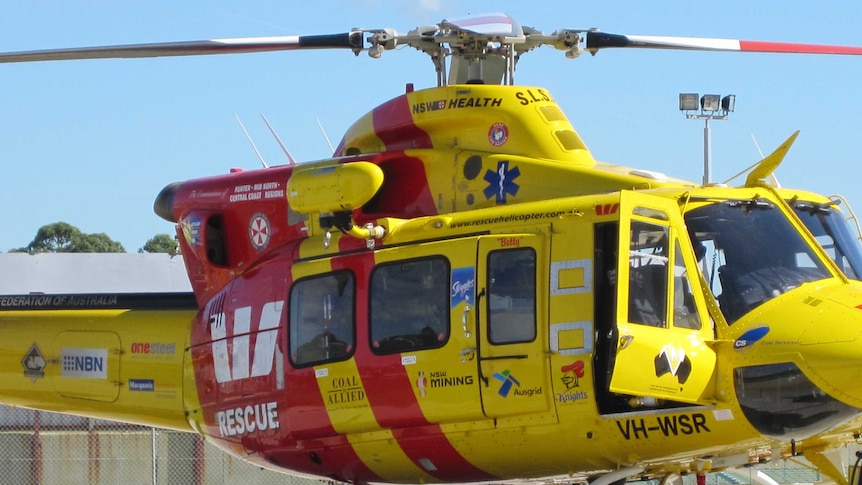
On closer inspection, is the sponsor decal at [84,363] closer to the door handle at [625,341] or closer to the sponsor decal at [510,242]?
the sponsor decal at [510,242]

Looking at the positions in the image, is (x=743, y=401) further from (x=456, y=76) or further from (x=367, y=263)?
(x=456, y=76)

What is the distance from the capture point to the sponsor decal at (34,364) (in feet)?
38.4

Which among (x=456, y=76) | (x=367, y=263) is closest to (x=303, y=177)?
(x=367, y=263)

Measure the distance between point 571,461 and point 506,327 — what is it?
106 centimetres

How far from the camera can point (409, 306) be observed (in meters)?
9.18

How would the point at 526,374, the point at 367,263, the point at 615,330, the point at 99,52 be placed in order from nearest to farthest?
the point at 615,330 < the point at 526,374 < the point at 367,263 < the point at 99,52

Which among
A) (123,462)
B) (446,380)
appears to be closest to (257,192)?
(446,380)

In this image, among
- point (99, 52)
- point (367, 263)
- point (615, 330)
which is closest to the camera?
point (615, 330)

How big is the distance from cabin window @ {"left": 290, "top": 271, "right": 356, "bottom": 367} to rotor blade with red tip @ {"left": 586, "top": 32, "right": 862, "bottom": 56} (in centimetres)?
286

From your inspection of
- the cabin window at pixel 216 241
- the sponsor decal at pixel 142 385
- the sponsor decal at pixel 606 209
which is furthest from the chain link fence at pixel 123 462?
the sponsor decal at pixel 606 209

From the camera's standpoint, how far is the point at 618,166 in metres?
9.67

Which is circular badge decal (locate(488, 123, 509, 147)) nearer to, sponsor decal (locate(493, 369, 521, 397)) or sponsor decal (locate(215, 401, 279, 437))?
sponsor decal (locate(493, 369, 521, 397))

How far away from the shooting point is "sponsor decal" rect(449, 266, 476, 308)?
8828 millimetres

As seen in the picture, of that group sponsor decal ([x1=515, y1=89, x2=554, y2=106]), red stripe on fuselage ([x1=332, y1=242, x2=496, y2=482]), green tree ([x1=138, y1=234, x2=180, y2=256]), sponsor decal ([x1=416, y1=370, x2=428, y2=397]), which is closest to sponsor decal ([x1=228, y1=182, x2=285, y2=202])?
red stripe on fuselage ([x1=332, y1=242, x2=496, y2=482])
